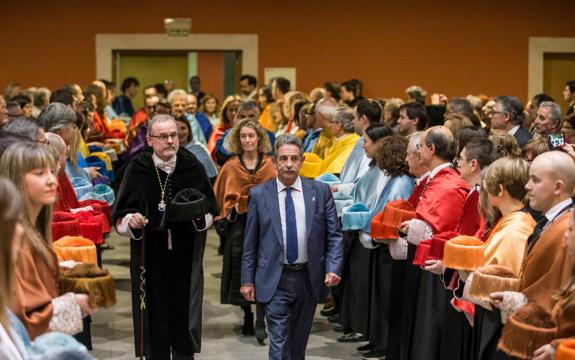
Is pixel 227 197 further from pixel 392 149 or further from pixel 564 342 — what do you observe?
pixel 564 342

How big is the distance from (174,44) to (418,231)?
12632 millimetres

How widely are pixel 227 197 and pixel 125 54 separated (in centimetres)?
1058

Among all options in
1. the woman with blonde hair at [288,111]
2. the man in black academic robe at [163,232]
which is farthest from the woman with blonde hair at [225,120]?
the man in black academic robe at [163,232]

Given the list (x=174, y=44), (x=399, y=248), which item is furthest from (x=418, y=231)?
(x=174, y=44)

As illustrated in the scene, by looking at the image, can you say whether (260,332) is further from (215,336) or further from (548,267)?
(548,267)

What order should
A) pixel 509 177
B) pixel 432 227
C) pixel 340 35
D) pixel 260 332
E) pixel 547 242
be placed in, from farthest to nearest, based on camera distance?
pixel 340 35
pixel 260 332
pixel 432 227
pixel 509 177
pixel 547 242

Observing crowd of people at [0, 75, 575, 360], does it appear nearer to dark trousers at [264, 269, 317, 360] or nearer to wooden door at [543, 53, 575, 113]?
dark trousers at [264, 269, 317, 360]

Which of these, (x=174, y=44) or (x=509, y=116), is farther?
(x=174, y=44)

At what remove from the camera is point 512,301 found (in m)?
5.18

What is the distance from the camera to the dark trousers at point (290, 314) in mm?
7281

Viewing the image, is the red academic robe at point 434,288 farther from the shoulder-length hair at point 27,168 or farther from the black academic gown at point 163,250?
the shoulder-length hair at point 27,168

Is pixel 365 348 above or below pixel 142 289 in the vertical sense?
below

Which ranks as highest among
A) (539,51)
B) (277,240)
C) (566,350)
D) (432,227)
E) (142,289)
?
(539,51)

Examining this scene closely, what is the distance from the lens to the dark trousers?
728 centimetres
